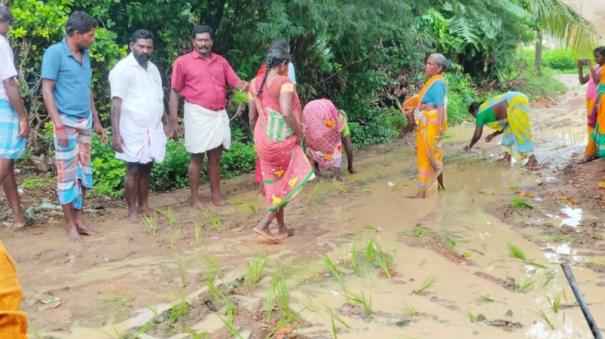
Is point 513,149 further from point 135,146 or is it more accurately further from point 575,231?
point 135,146

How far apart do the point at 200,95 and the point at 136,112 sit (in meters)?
0.71

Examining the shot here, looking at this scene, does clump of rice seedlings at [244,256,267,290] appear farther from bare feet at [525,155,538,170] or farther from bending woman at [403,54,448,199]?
bare feet at [525,155,538,170]

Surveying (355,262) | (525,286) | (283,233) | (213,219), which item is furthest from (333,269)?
(213,219)

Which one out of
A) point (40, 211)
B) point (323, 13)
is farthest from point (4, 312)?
point (323, 13)

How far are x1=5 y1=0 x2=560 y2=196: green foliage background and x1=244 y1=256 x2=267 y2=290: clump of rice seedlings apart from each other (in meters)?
2.66

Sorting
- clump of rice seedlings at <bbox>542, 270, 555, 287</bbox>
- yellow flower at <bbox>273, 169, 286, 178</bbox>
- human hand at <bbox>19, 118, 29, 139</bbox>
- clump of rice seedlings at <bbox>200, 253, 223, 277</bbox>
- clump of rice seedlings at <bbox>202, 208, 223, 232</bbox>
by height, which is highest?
human hand at <bbox>19, 118, 29, 139</bbox>

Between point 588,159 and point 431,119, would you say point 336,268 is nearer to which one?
point 431,119

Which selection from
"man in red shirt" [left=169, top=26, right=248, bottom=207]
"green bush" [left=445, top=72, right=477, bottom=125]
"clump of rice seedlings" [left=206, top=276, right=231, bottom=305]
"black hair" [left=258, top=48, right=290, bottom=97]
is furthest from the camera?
"green bush" [left=445, top=72, right=477, bottom=125]

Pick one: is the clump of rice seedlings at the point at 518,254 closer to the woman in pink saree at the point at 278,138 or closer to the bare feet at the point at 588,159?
the woman in pink saree at the point at 278,138

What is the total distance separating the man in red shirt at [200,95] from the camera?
6.06m

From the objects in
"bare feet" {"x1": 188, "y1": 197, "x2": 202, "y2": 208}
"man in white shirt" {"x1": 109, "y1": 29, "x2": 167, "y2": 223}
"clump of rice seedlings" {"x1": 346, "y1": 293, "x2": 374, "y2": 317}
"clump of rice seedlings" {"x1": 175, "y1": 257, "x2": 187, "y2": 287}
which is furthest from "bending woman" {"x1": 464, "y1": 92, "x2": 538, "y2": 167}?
"clump of rice seedlings" {"x1": 175, "y1": 257, "x2": 187, "y2": 287}

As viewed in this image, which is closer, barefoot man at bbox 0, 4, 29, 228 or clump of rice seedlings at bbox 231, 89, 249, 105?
barefoot man at bbox 0, 4, 29, 228

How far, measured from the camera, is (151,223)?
5629mm

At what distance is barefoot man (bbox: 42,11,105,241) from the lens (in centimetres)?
501
